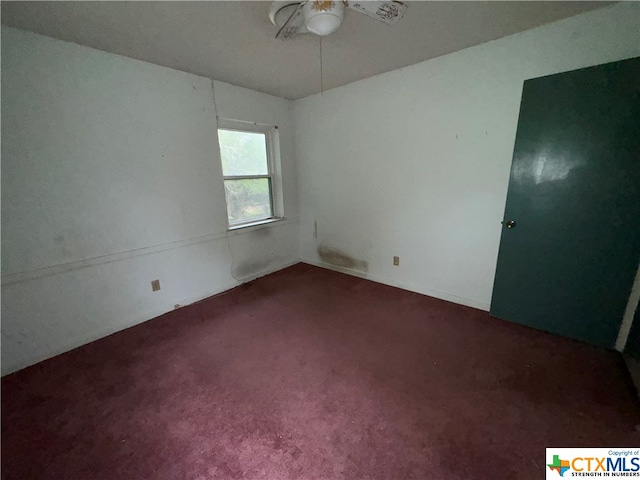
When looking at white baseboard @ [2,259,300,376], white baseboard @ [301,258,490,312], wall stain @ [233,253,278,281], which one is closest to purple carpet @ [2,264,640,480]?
white baseboard @ [2,259,300,376]

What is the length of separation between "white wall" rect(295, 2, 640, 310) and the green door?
166 millimetres

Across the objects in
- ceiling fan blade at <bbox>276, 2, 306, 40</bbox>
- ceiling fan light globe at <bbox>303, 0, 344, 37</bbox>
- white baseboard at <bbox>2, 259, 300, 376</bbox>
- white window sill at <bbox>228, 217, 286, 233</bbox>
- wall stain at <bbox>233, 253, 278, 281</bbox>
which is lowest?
white baseboard at <bbox>2, 259, 300, 376</bbox>

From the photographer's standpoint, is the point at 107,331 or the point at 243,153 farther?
the point at 243,153

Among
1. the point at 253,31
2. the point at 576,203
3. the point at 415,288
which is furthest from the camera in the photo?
the point at 415,288

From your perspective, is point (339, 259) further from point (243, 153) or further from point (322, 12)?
point (322, 12)

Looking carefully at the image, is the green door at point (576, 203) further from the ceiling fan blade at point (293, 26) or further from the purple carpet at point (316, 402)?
the ceiling fan blade at point (293, 26)

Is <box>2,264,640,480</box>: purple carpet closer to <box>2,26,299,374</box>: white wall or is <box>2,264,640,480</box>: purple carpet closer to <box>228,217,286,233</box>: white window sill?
<box>2,26,299,374</box>: white wall

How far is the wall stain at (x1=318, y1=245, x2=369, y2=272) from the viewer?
3.45m

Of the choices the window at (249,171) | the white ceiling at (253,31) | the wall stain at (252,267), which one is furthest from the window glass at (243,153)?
the wall stain at (252,267)

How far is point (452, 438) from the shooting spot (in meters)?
1.36

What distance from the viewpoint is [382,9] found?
152cm

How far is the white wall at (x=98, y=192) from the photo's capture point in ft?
5.97

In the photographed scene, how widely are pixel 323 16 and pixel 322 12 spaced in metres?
0.02

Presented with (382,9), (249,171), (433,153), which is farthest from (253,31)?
(433,153)
